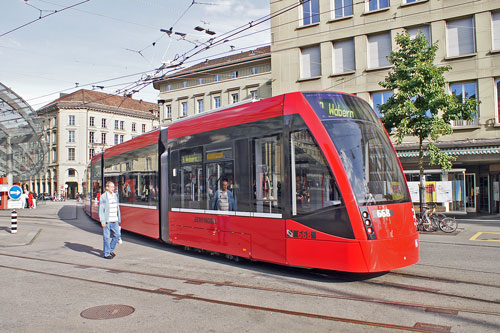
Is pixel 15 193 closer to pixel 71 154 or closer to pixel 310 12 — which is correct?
pixel 310 12

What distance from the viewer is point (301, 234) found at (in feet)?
22.3

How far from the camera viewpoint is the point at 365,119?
7113 mm

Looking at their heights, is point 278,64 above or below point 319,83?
above

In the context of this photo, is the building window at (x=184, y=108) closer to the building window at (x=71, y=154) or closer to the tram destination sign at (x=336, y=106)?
the building window at (x=71, y=154)

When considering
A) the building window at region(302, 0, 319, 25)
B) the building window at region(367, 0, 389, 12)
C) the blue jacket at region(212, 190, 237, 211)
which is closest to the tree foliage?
the building window at region(367, 0, 389, 12)

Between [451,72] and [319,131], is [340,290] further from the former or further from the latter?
[451,72]

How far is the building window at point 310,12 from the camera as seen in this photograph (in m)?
26.3

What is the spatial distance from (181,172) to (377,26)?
736 inches

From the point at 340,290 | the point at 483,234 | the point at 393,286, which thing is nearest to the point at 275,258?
the point at 340,290

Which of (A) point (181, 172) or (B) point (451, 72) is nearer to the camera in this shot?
(A) point (181, 172)

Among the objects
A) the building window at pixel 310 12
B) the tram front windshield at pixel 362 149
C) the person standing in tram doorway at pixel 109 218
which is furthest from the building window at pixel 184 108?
the tram front windshield at pixel 362 149

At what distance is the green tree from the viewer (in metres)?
16.0

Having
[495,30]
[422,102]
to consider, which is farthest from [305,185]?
[495,30]

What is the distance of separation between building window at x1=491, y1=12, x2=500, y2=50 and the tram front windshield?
1819 cm
